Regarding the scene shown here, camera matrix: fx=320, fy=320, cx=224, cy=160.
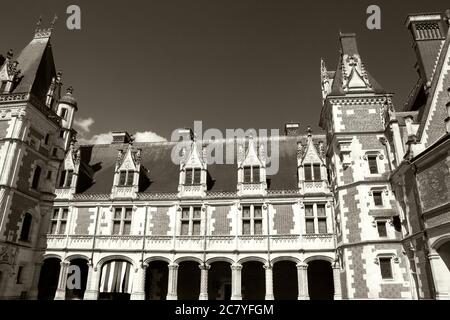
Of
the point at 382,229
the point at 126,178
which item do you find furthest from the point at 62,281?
the point at 382,229

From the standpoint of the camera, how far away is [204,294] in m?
17.8

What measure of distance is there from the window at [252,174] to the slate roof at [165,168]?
902 millimetres

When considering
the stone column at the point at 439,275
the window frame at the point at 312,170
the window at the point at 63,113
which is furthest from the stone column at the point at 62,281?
the stone column at the point at 439,275

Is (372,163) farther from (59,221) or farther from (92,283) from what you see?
(59,221)

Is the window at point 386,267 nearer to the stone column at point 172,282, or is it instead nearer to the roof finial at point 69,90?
the stone column at point 172,282

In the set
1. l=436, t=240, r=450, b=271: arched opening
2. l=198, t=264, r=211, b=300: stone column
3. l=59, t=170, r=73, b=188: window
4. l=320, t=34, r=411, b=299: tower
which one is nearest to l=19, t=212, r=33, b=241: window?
l=59, t=170, r=73, b=188: window

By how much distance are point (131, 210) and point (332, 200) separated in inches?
490

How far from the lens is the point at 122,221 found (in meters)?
20.1

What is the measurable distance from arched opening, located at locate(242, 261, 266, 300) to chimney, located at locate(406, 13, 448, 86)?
14.7 metres

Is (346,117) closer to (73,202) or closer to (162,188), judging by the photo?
(162,188)

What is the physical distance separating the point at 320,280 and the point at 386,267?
560cm

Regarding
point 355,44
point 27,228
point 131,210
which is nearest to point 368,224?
point 355,44

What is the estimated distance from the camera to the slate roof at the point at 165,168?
20859mm

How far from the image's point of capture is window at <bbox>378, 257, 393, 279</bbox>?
14719 millimetres
